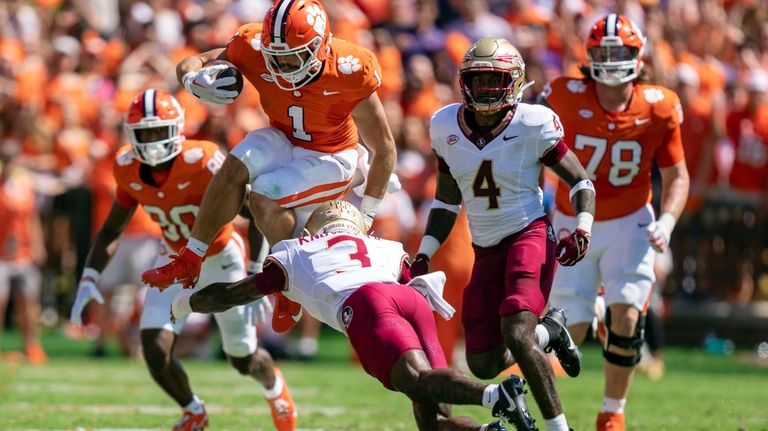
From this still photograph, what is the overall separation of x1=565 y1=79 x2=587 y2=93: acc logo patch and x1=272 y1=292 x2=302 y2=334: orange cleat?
8.13 ft

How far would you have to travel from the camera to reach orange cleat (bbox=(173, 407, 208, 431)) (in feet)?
24.7

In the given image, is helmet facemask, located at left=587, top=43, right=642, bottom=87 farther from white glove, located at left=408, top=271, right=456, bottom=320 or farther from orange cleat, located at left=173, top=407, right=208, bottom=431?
orange cleat, located at left=173, top=407, right=208, bottom=431

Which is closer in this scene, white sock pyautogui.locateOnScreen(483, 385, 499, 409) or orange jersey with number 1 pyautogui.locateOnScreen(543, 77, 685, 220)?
white sock pyautogui.locateOnScreen(483, 385, 499, 409)

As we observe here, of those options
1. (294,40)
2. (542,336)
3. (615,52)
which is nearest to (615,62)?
(615,52)

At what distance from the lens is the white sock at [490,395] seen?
17.7 feet

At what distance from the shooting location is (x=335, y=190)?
24.2 ft

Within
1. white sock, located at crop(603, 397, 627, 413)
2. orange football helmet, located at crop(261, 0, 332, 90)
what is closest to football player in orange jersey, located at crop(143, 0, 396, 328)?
orange football helmet, located at crop(261, 0, 332, 90)

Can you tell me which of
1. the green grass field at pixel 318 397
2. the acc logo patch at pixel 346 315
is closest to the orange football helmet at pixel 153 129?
the green grass field at pixel 318 397

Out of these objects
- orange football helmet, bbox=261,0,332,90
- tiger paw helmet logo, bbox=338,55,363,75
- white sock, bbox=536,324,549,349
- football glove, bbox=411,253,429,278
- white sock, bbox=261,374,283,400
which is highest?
orange football helmet, bbox=261,0,332,90

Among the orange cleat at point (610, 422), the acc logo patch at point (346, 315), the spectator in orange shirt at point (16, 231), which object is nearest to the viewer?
the acc logo patch at point (346, 315)

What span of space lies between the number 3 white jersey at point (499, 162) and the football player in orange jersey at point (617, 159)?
1061 mm

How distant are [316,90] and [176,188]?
1196 mm

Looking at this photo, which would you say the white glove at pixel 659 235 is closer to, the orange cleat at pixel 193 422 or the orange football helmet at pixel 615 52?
the orange football helmet at pixel 615 52

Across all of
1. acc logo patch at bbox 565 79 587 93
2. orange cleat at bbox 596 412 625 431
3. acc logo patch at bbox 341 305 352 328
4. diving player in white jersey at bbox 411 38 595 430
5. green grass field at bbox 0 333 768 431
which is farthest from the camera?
green grass field at bbox 0 333 768 431
